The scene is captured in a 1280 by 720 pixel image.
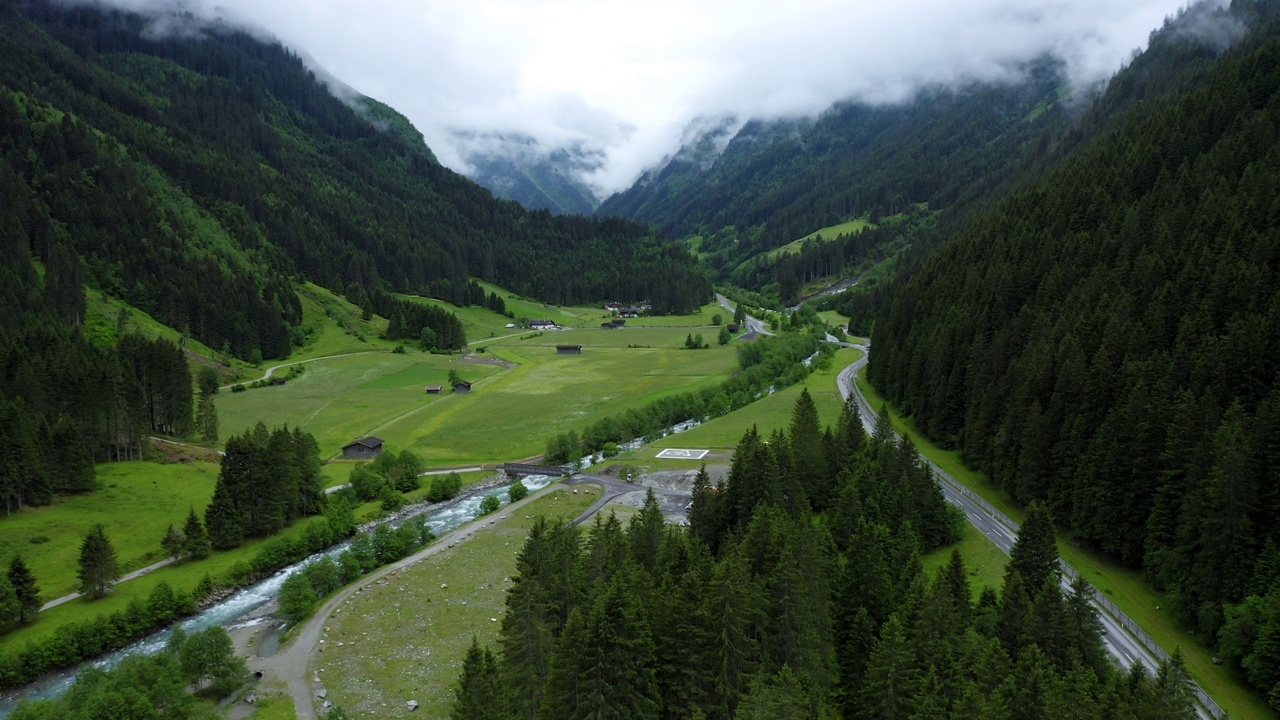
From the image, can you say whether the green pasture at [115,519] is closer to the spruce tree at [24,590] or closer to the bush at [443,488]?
the spruce tree at [24,590]

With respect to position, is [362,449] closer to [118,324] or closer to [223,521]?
[223,521]

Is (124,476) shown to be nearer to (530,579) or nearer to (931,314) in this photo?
(530,579)

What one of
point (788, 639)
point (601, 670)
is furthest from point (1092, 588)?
point (601, 670)

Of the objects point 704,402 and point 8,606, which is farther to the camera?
point 704,402

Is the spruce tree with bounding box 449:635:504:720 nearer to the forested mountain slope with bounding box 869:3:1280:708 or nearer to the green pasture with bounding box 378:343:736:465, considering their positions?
the forested mountain slope with bounding box 869:3:1280:708

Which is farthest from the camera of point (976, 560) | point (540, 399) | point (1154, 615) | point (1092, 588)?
point (540, 399)
